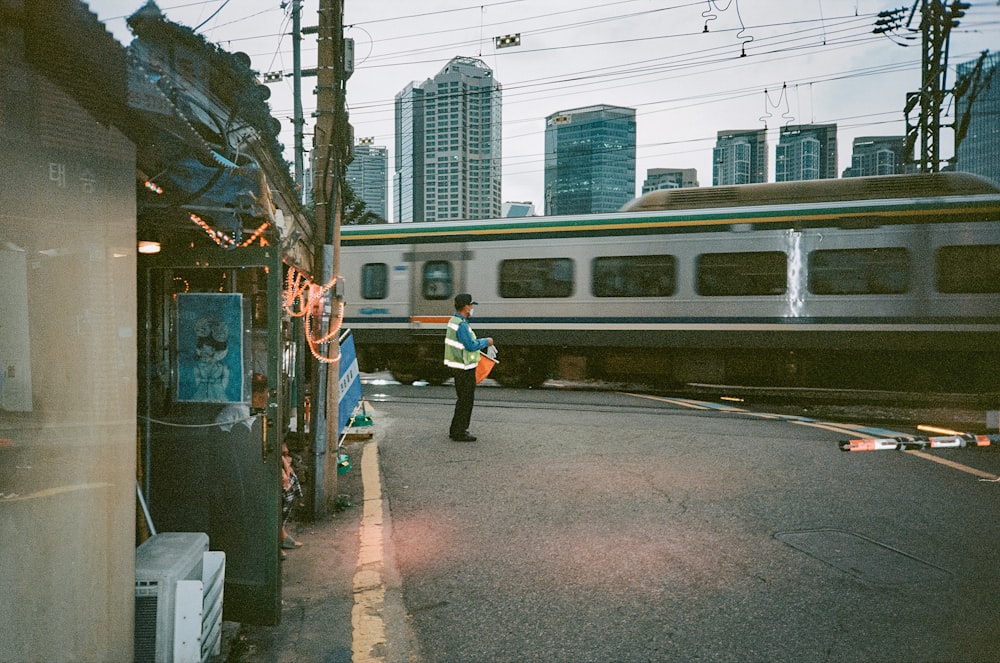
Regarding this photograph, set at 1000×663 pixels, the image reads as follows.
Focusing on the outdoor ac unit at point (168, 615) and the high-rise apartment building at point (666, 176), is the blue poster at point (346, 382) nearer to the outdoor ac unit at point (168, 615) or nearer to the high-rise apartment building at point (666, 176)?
the outdoor ac unit at point (168, 615)

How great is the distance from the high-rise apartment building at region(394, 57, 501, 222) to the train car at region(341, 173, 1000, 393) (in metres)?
6.27

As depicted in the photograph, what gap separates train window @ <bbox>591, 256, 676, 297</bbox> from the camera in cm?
1338

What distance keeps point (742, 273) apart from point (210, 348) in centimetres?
1091

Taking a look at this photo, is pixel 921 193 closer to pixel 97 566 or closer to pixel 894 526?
pixel 894 526

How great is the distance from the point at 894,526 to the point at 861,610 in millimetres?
1784

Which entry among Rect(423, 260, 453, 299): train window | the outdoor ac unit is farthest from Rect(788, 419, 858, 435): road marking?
the outdoor ac unit

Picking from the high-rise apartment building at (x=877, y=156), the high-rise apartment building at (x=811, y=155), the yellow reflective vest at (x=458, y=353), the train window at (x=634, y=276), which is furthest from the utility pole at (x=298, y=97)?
the high-rise apartment building at (x=811, y=155)

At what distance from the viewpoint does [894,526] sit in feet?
17.9

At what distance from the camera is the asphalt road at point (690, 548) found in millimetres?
3668

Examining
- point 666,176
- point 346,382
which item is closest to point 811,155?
point 666,176

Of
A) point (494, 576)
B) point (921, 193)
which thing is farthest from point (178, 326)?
point (921, 193)

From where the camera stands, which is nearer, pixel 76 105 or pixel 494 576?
pixel 76 105

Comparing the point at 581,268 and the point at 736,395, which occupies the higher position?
the point at 581,268

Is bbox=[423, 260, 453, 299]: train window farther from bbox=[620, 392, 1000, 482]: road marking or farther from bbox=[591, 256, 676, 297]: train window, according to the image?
bbox=[620, 392, 1000, 482]: road marking
